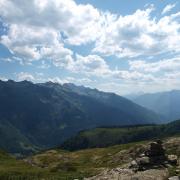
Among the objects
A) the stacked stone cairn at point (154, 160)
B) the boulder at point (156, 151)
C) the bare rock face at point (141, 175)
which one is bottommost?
the bare rock face at point (141, 175)

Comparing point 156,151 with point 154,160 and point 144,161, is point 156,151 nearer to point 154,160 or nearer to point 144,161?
point 154,160

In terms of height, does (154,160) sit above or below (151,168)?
above

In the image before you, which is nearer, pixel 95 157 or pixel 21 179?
pixel 21 179

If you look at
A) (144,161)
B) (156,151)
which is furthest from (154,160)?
(156,151)

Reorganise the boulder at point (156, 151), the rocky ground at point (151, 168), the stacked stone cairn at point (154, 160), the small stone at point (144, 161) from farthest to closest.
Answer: the boulder at point (156, 151) < the small stone at point (144, 161) < the stacked stone cairn at point (154, 160) < the rocky ground at point (151, 168)

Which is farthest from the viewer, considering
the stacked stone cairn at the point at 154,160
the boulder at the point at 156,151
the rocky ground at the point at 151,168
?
the boulder at the point at 156,151

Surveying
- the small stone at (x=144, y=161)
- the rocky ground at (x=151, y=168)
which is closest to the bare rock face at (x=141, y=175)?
the rocky ground at (x=151, y=168)

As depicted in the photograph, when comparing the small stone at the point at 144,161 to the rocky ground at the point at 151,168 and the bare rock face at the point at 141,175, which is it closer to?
the rocky ground at the point at 151,168

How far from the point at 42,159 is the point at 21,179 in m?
118

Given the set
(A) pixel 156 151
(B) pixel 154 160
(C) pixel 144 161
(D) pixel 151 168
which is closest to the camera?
(D) pixel 151 168

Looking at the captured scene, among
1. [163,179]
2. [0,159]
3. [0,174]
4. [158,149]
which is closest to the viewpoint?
[163,179]

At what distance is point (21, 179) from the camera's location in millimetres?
66812

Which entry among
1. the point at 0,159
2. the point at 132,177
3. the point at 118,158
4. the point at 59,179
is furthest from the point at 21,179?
the point at 118,158

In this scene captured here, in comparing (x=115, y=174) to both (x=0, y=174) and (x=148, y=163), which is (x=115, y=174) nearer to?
(x=148, y=163)
